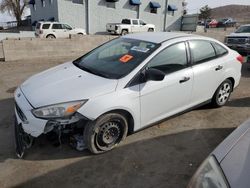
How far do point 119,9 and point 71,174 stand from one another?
25.5 m

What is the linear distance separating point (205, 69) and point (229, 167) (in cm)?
279

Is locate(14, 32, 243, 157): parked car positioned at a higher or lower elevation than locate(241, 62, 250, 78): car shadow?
higher

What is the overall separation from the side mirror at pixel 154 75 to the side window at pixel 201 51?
3.36 ft

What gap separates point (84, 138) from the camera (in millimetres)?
3270

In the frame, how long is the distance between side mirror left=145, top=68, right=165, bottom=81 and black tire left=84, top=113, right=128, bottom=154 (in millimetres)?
685

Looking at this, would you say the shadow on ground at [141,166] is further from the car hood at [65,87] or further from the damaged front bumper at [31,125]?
the car hood at [65,87]

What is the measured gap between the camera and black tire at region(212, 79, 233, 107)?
15.5ft

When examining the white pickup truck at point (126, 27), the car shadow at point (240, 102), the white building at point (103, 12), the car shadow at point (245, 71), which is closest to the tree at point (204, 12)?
the white building at point (103, 12)

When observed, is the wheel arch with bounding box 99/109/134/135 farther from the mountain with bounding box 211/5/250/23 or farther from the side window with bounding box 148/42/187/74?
the mountain with bounding box 211/5/250/23

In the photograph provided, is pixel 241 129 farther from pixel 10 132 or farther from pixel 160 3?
pixel 160 3

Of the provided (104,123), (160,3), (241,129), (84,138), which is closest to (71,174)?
(84,138)


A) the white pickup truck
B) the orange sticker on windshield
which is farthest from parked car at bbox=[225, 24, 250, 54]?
the white pickup truck

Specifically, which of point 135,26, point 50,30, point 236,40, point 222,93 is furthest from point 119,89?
point 135,26

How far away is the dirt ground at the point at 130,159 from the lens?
9.67 feet
